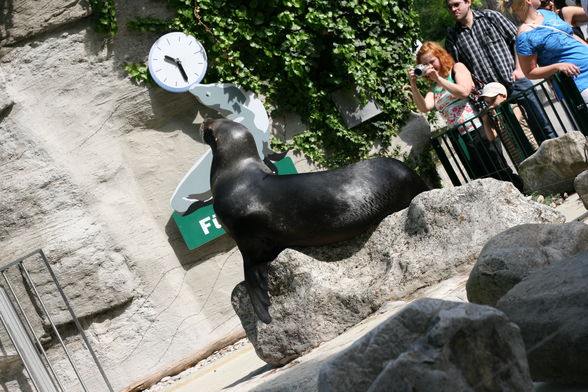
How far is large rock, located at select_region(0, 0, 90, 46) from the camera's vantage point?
8.43 meters

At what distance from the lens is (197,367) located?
Answer: 821 centimetres

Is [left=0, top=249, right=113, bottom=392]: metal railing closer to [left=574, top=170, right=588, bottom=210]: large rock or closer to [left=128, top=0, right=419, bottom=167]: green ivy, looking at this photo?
[left=128, top=0, right=419, bottom=167]: green ivy

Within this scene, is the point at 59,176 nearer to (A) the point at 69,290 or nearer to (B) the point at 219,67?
(A) the point at 69,290

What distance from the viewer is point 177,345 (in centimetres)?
843

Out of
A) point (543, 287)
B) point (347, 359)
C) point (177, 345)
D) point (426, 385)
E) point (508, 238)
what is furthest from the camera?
point (177, 345)

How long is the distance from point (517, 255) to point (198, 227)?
18.5ft

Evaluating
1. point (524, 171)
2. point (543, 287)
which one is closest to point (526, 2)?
point (524, 171)

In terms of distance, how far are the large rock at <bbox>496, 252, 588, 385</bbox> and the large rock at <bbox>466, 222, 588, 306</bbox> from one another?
23.7 inches

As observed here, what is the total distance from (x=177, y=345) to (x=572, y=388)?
652 centimetres

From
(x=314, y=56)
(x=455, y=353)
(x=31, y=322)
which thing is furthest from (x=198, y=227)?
(x=455, y=353)

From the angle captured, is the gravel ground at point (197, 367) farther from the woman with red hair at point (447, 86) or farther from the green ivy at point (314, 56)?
the woman with red hair at point (447, 86)

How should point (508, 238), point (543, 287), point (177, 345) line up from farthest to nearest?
1. point (177, 345)
2. point (508, 238)
3. point (543, 287)

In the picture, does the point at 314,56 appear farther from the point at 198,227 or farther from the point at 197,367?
the point at 197,367

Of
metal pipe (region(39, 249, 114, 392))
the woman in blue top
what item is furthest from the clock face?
the woman in blue top
